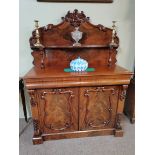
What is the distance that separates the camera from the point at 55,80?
1.60m

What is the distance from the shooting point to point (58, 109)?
1733 millimetres

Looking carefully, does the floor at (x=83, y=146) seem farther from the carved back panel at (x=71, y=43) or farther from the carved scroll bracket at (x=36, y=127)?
the carved back panel at (x=71, y=43)

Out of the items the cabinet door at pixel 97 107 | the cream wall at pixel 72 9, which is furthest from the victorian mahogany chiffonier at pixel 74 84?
the cream wall at pixel 72 9

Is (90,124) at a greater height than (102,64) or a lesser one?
lesser

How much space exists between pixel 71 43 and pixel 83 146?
130cm

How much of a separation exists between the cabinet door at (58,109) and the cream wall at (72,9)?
680 millimetres

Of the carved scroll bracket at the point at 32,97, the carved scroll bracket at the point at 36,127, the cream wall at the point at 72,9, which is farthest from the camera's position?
the cream wall at the point at 72,9

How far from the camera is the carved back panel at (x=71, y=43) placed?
198 cm

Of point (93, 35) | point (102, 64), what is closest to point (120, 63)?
point (102, 64)

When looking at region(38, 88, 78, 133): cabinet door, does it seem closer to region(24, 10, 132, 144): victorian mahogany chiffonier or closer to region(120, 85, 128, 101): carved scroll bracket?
region(24, 10, 132, 144): victorian mahogany chiffonier

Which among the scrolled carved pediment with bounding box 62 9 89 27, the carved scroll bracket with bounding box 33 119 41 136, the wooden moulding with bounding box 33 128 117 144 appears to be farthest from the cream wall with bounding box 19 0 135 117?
the wooden moulding with bounding box 33 128 117 144

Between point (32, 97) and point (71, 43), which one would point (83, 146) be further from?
point (71, 43)
